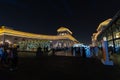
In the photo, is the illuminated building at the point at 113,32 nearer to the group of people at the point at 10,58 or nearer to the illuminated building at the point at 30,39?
the group of people at the point at 10,58

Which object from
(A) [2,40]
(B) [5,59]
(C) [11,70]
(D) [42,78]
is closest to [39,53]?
(B) [5,59]

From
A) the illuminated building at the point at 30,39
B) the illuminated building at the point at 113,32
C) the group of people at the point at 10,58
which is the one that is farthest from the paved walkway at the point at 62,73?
the illuminated building at the point at 30,39

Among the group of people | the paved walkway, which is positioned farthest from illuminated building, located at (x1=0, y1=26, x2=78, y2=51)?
the paved walkway

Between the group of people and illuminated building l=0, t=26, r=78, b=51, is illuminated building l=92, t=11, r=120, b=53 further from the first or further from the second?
illuminated building l=0, t=26, r=78, b=51

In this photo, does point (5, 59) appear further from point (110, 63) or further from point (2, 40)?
point (2, 40)

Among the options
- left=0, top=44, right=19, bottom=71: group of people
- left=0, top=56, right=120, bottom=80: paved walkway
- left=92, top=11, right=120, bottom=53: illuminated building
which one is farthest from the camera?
left=92, top=11, right=120, bottom=53: illuminated building

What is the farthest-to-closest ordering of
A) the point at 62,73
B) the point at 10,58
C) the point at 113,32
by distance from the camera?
the point at 113,32, the point at 10,58, the point at 62,73

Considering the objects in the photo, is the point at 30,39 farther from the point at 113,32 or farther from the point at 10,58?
the point at 10,58

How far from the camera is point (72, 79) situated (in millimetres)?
6984

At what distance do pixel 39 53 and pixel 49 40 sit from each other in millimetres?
66222

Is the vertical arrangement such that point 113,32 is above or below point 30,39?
below

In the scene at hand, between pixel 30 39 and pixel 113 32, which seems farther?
pixel 30 39

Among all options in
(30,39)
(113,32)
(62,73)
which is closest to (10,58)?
(62,73)

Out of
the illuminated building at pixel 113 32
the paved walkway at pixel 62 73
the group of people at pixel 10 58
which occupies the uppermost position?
the illuminated building at pixel 113 32
